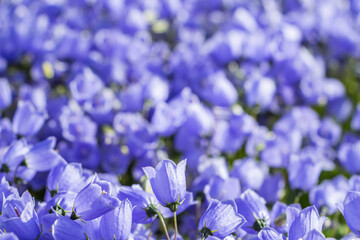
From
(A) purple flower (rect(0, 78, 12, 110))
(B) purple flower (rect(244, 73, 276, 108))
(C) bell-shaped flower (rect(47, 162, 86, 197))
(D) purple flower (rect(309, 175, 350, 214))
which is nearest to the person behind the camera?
(C) bell-shaped flower (rect(47, 162, 86, 197))

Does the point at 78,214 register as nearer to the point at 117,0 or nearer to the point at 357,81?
the point at 117,0

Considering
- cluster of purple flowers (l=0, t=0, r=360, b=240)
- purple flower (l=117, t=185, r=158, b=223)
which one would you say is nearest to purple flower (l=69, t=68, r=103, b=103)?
cluster of purple flowers (l=0, t=0, r=360, b=240)

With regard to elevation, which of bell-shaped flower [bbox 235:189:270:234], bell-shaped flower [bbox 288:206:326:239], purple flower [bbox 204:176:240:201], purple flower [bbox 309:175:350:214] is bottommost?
purple flower [bbox 309:175:350:214]

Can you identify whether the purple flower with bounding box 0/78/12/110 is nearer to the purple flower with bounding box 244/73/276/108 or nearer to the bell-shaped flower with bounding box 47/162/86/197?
the bell-shaped flower with bounding box 47/162/86/197

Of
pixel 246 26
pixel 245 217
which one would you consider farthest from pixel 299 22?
pixel 245 217

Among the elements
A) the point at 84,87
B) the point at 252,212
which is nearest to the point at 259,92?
the point at 84,87

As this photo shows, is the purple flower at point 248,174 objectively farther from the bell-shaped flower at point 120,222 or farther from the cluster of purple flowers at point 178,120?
the bell-shaped flower at point 120,222

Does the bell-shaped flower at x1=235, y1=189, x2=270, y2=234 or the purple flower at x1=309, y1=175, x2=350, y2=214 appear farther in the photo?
the purple flower at x1=309, y1=175, x2=350, y2=214

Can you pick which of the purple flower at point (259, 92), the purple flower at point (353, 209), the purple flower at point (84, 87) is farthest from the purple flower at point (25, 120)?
the purple flower at point (353, 209)

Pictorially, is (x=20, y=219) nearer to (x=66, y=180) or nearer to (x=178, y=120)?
(x=66, y=180)
